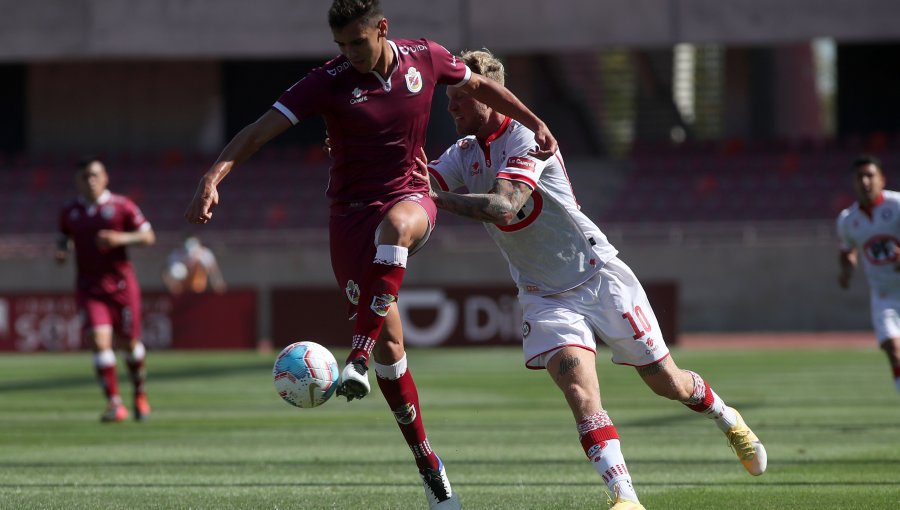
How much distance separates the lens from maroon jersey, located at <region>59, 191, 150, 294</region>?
45.4 feet

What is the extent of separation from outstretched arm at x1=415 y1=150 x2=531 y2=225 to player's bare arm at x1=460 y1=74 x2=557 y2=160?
265mm

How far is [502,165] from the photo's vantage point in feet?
22.6

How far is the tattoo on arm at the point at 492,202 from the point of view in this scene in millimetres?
6578

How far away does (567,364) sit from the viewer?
6805mm

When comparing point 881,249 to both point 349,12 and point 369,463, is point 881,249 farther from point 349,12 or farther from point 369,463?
point 349,12

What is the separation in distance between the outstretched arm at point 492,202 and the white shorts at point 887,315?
6643mm

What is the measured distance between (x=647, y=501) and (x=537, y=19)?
77.5ft

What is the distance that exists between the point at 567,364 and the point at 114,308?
807 cm

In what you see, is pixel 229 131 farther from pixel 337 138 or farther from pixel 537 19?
pixel 337 138

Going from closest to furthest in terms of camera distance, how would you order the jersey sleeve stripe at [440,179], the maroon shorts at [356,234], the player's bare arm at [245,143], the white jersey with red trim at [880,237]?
the player's bare arm at [245,143], the maroon shorts at [356,234], the jersey sleeve stripe at [440,179], the white jersey with red trim at [880,237]

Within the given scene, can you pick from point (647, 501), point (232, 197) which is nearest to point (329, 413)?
point (647, 501)

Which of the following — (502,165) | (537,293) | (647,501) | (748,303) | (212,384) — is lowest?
(748,303)

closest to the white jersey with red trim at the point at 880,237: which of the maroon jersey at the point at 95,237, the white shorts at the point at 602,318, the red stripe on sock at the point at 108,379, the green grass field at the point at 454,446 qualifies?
the green grass field at the point at 454,446

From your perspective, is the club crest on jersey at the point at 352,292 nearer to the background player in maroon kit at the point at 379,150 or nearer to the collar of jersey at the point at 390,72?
the background player in maroon kit at the point at 379,150
